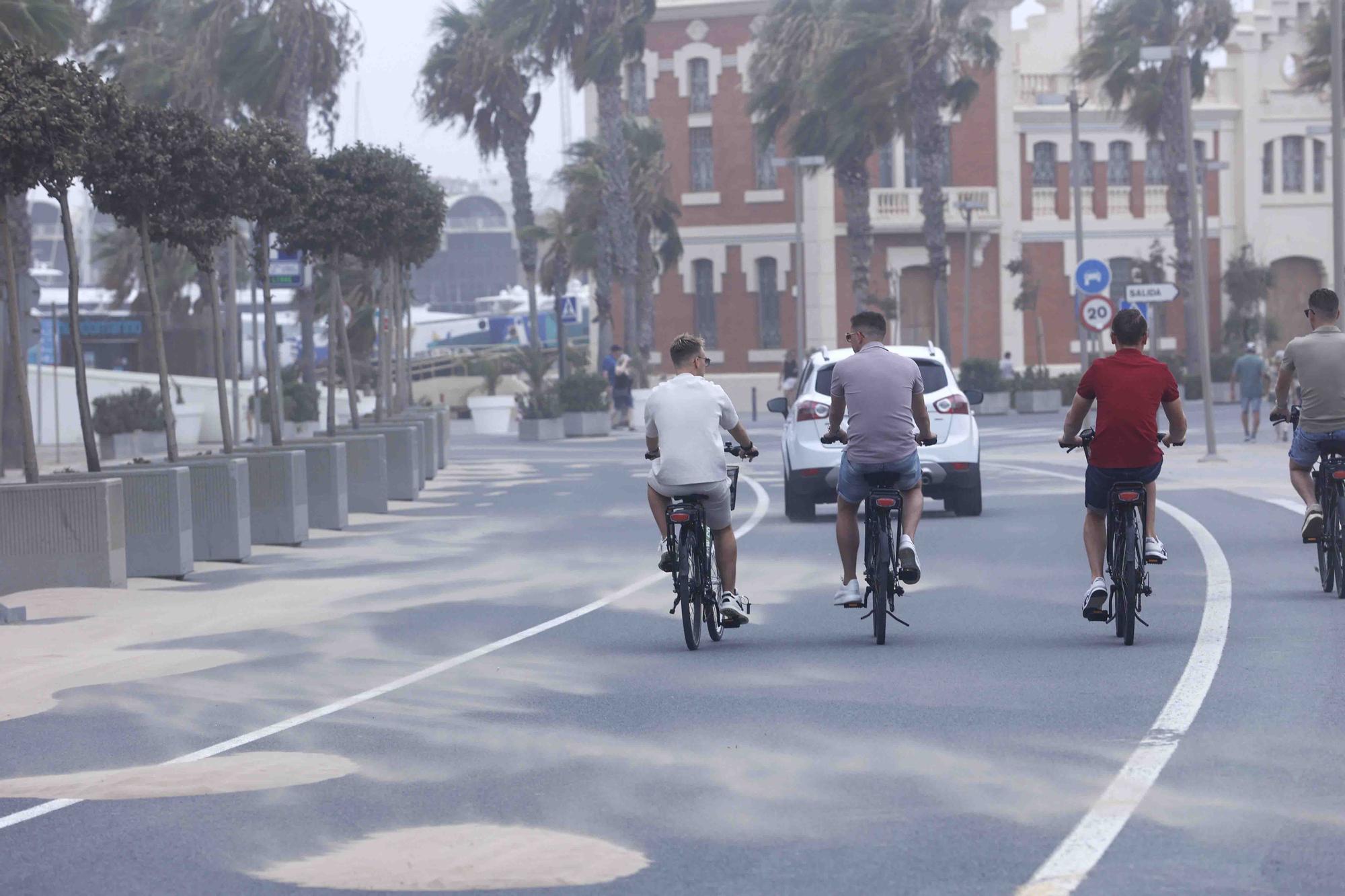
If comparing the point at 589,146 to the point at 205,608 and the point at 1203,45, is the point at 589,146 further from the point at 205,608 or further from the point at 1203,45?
the point at 205,608

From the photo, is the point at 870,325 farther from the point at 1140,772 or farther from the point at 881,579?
the point at 1140,772

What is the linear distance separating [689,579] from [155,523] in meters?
7.01

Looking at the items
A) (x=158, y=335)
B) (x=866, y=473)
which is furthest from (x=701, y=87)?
(x=866, y=473)

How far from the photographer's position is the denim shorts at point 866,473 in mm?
12250

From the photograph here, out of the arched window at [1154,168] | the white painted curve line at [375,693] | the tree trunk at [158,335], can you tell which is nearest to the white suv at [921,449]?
the white painted curve line at [375,693]

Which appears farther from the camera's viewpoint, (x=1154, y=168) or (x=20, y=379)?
(x=1154, y=168)

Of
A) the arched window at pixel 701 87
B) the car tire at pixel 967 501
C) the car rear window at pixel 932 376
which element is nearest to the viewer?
the car rear window at pixel 932 376

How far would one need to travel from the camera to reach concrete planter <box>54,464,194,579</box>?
56.8 ft

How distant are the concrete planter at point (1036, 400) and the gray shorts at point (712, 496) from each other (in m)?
45.3

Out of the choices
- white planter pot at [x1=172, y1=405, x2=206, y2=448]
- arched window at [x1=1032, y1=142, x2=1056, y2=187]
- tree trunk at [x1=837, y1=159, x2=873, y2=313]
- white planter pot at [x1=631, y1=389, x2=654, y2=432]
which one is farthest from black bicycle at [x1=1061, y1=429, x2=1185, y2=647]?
arched window at [x1=1032, y1=142, x2=1056, y2=187]

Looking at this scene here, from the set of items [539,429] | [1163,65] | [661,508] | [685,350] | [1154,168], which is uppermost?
[1163,65]

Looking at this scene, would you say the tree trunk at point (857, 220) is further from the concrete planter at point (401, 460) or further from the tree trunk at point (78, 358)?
the tree trunk at point (78, 358)

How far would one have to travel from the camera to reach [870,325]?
41.7 feet

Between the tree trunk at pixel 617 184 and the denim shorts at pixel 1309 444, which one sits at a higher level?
the tree trunk at pixel 617 184
